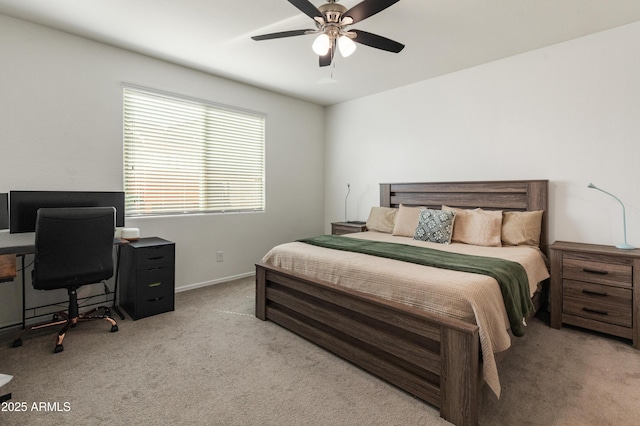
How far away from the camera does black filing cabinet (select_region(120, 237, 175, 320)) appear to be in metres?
2.86

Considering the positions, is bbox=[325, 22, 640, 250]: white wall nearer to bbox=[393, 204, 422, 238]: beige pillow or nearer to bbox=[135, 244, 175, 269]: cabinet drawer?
bbox=[393, 204, 422, 238]: beige pillow

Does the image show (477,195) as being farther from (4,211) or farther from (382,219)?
(4,211)

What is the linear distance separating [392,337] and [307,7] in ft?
6.94

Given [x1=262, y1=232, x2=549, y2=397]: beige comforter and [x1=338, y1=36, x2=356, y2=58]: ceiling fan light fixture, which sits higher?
[x1=338, y1=36, x2=356, y2=58]: ceiling fan light fixture

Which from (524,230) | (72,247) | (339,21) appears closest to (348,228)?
(524,230)

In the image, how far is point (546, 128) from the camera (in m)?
3.12

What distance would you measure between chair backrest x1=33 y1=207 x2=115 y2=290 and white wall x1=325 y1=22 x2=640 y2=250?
343 centimetres

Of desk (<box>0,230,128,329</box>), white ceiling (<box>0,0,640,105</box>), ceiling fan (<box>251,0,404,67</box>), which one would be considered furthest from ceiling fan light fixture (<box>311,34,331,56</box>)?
desk (<box>0,230,128,329</box>)

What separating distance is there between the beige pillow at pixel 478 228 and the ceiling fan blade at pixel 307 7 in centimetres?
237

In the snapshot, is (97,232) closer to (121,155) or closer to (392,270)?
(121,155)

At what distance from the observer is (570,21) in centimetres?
261

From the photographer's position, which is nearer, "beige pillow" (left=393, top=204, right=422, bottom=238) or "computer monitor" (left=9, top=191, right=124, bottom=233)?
"computer monitor" (left=9, top=191, right=124, bottom=233)

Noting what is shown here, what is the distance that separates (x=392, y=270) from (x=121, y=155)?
2960 mm

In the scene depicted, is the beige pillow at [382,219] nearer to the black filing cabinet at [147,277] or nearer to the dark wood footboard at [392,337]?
the dark wood footboard at [392,337]
